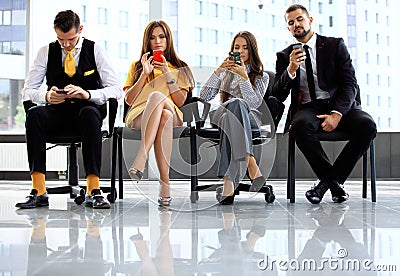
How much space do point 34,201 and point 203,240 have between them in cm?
141

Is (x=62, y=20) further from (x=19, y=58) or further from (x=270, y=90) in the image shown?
(x=19, y=58)

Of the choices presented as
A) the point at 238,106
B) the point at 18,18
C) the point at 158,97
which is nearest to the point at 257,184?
the point at 238,106

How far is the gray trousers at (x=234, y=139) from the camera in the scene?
3068 mm

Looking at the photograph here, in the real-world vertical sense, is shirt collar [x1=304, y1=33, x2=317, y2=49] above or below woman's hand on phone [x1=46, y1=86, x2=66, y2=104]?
above

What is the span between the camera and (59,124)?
312cm

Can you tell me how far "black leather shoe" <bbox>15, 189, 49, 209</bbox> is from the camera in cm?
299

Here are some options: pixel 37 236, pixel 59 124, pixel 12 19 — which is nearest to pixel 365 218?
pixel 37 236

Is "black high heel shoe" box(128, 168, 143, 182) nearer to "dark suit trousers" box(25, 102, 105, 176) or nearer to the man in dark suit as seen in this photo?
"dark suit trousers" box(25, 102, 105, 176)

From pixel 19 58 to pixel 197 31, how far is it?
201 centimetres

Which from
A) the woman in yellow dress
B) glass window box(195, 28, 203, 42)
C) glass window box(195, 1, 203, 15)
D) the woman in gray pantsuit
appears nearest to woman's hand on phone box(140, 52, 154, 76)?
the woman in yellow dress

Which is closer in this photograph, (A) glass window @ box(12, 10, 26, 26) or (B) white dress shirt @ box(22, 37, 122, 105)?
(B) white dress shirt @ box(22, 37, 122, 105)

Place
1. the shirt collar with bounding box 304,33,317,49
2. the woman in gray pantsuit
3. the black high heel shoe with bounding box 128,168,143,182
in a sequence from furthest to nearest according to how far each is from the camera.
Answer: the shirt collar with bounding box 304,33,317,49 < the woman in gray pantsuit < the black high heel shoe with bounding box 128,168,143,182

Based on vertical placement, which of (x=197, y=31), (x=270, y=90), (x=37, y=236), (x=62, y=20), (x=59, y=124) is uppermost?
(x=197, y=31)

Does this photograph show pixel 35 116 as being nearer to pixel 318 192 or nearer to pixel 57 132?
pixel 57 132
